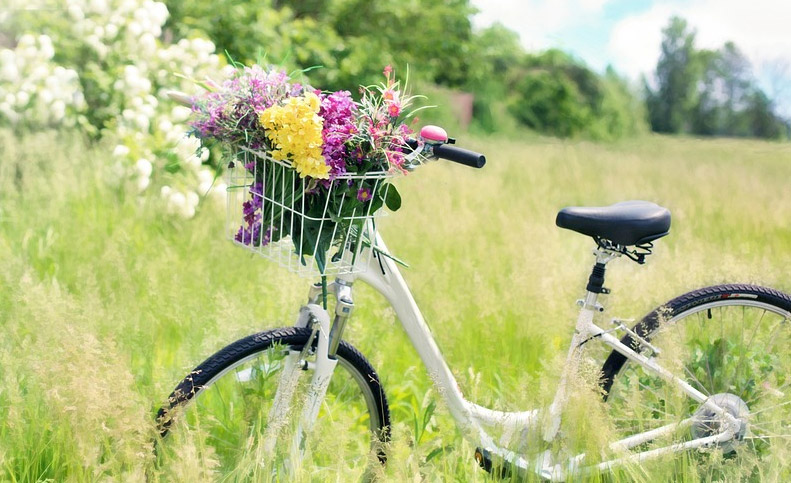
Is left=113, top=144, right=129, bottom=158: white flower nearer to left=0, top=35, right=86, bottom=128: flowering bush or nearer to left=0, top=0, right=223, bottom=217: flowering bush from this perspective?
left=0, top=0, right=223, bottom=217: flowering bush

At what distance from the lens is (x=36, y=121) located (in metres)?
6.16

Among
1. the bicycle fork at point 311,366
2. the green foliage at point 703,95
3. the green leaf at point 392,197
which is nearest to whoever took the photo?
the green leaf at point 392,197

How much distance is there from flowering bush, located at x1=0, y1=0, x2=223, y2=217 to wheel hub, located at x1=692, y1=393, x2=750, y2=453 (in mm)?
3668

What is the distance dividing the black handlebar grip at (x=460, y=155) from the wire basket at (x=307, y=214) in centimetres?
18

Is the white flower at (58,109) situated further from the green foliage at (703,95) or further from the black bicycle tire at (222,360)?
the green foliage at (703,95)

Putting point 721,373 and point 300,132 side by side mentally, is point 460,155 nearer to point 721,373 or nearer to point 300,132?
point 300,132

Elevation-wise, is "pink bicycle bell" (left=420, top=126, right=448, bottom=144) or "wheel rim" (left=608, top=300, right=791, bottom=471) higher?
"pink bicycle bell" (left=420, top=126, right=448, bottom=144)

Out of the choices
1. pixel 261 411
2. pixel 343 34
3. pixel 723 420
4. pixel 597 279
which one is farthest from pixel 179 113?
pixel 343 34

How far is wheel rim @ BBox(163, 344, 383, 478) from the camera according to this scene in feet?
7.42

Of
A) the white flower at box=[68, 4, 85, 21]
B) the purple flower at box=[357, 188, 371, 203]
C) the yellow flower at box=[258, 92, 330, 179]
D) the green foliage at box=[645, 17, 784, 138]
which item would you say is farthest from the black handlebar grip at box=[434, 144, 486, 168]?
the green foliage at box=[645, 17, 784, 138]

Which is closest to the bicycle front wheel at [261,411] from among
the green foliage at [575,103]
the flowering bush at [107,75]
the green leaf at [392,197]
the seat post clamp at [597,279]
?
the green leaf at [392,197]

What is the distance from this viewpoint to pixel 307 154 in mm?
1970

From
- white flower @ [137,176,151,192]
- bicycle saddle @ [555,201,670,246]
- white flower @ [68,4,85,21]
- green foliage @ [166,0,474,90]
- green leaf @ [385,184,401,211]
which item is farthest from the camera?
green foliage @ [166,0,474,90]

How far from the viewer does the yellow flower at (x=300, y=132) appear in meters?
1.95
